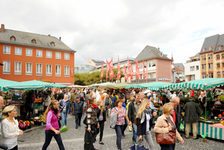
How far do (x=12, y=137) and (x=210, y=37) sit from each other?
5812 cm

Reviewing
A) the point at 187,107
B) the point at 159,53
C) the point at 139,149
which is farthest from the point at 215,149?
the point at 159,53

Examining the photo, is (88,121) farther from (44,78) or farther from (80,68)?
(80,68)

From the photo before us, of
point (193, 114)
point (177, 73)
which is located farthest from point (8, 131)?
point (177, 73)

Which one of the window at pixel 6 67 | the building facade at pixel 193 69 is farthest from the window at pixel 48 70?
the building facade at pixel 193 69

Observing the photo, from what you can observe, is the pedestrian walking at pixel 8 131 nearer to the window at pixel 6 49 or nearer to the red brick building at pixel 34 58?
the red brick building at pixel 34 58

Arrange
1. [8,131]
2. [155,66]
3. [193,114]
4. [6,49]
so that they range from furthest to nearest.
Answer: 1. [155,66]
2. [6,49]
3. [193,114]
4. [8,131]

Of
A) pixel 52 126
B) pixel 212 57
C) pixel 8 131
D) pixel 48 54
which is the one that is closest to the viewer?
pixel 8 131

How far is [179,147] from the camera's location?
600cm

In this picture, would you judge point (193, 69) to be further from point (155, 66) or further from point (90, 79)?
point (90, 79)

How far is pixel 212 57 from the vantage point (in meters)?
48.3

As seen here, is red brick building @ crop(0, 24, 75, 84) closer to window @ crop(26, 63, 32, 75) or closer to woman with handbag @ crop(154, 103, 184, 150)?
window @ crop(26, 63, 32, 75)

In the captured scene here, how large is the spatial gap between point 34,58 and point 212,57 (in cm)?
4602

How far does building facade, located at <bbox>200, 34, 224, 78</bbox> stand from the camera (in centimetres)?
4584

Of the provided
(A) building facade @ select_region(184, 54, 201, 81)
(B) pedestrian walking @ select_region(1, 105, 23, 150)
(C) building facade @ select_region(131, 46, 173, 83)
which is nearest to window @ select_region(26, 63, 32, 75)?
(C) building facade @ select_region(131, 46, 173, 83)
